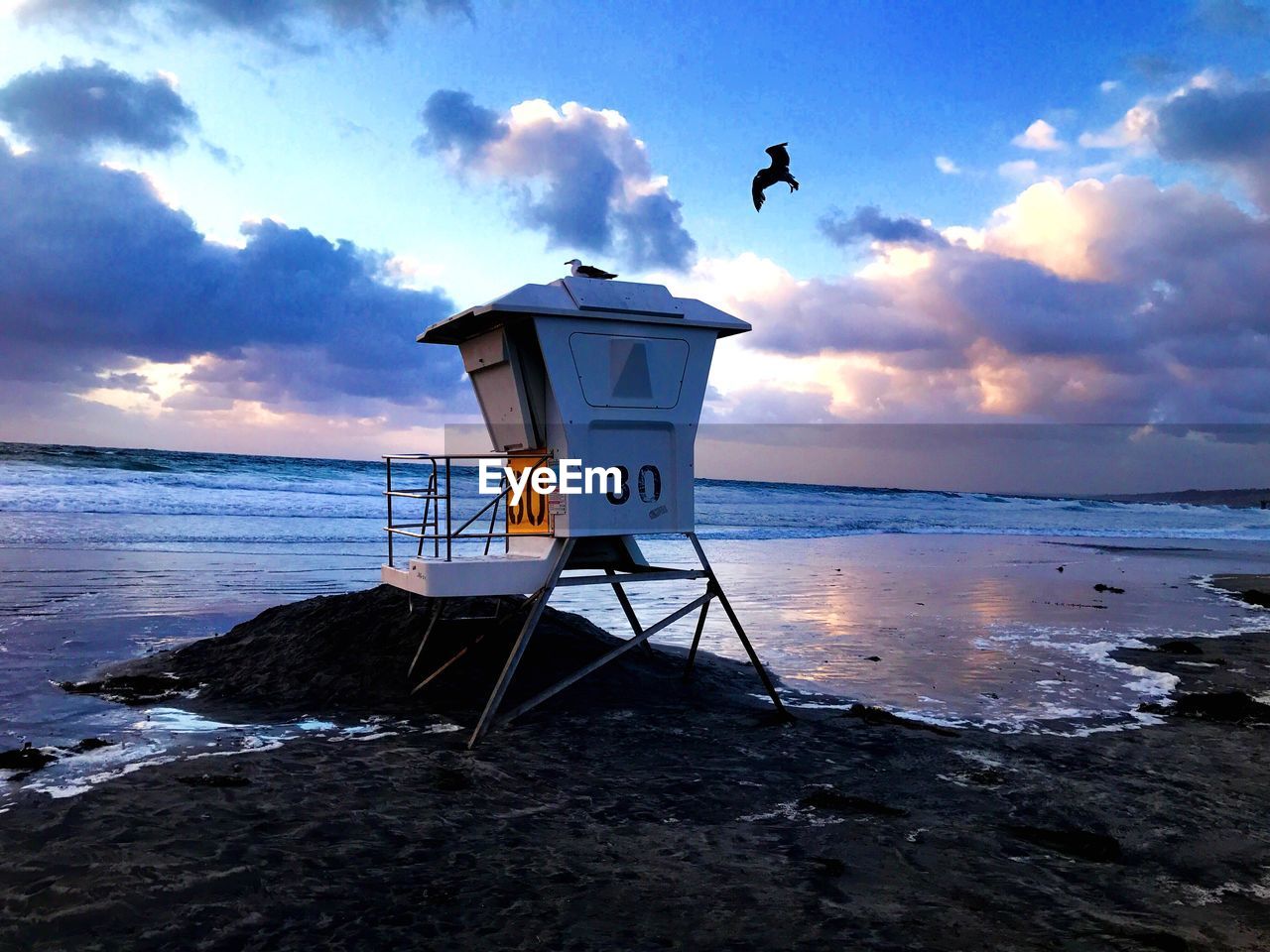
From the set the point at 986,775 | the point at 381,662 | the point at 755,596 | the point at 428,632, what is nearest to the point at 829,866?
the point at 986,775

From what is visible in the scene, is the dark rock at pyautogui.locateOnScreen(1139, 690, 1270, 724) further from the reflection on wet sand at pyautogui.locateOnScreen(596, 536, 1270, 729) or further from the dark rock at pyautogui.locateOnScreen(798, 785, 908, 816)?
the dark rock at pyautogui.locateOnScreen(798, 785, 908, 816)

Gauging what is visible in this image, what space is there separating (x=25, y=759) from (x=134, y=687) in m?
2.37

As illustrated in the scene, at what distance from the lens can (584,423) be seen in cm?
725

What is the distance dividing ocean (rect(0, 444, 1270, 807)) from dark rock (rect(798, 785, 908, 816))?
2692 millimetres

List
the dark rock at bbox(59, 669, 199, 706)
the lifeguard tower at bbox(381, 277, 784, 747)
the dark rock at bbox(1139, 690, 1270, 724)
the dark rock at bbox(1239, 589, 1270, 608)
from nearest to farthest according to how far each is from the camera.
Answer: the lifeguard tower at bbox(381, 277, 784, 747)
the dark rock at bbox(59, 669, 199, 706)
the dark rock at bbox(1139, 690, 1270, 724)
the dark rock at bbox(1239, 589, 1270, 608)

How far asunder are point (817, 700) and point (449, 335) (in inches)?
187

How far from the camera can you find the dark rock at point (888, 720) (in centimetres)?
763

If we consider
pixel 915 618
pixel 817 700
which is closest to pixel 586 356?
pixel 817 700

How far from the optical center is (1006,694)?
922cm

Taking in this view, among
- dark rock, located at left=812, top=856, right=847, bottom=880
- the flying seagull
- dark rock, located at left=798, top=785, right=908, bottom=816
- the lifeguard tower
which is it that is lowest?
dark rock, located at left=798, top=785, right=908, bottom=816

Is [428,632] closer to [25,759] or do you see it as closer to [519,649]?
[519,649]

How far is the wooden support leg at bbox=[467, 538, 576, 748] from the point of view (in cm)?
686

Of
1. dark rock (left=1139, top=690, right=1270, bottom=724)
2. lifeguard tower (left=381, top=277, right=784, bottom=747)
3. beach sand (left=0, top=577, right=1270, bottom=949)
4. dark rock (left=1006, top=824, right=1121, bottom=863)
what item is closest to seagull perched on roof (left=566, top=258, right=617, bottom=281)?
lifeguard tower (left=381, top=277, right=784, bottom=747)

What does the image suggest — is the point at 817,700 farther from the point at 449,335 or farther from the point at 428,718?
the point at 449,335
